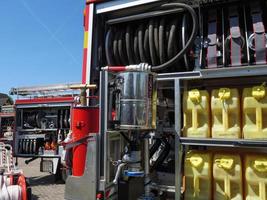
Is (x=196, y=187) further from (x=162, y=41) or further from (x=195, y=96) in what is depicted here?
→ (x=162, y=41)

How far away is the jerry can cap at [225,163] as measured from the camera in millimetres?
2725

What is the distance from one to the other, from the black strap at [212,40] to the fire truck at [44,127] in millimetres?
5068

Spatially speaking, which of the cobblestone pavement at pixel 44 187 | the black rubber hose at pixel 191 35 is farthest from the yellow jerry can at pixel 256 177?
the cobblestone pavement at pixel 44 187

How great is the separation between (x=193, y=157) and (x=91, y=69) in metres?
1.49

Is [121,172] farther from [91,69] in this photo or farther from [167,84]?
[91,69]

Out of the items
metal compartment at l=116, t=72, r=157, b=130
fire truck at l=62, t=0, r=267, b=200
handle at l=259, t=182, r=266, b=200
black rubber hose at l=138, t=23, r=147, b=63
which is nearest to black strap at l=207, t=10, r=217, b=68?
fire truck at l=62, t=0, r=267, b=200

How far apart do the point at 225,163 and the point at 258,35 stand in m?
1.14

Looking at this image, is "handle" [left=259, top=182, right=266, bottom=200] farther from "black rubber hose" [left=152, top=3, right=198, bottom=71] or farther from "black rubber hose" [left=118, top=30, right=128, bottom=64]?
"black rubber hose" [left=118, top=30, right=128, bottom=64]

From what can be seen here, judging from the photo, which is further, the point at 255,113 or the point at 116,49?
the point at 116,49

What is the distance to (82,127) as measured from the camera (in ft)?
10.4

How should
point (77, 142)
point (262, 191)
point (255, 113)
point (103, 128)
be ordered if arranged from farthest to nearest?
point (77, 142)
point (103, 128)
point (255, 113)
point (262, 191)

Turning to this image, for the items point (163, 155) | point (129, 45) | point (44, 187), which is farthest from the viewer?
point (44, 187)

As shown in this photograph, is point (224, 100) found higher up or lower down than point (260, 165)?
higher up

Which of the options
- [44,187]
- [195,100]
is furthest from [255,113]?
[44,187]
